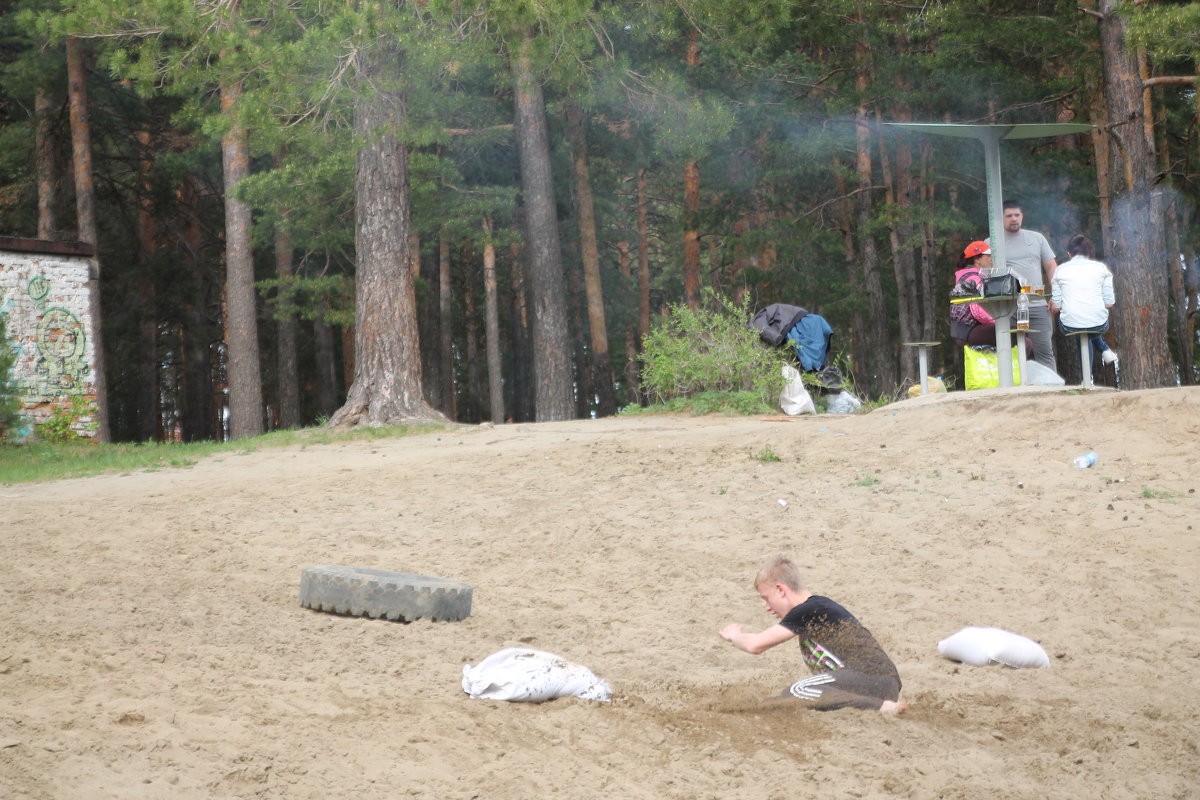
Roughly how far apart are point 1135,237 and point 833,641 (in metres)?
8.65

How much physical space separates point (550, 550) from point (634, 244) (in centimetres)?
3053

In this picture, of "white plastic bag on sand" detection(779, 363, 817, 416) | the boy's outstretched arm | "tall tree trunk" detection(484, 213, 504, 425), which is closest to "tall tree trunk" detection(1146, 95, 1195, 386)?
"white plastic bag on sand" detection(779, 363, 817, 416)

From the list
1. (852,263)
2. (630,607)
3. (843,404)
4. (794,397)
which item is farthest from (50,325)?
(852,263)

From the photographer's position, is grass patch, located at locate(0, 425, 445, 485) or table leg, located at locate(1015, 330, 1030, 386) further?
grass patch, located at locate(0, 425, 445, 485)

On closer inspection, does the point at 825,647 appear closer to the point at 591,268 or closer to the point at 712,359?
the point at 712,359

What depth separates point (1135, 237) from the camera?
38.9 feet

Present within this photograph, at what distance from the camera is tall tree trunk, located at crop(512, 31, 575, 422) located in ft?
62.4

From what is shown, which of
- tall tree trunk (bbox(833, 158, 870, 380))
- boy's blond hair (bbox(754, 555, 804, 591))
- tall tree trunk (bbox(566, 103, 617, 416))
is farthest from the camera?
tall tree trunk (bbox(833, 158, 870, 380))

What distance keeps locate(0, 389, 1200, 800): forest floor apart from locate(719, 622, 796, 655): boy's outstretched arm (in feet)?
0.89

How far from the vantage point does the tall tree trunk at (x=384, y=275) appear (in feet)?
45.4

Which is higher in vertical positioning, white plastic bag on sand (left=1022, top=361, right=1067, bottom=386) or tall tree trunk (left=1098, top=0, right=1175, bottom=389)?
tall tree trunk (left=1098, top=0, right=1175, bottom=389)

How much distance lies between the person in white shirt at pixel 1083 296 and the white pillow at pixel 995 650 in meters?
5.88

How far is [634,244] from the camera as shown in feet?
124

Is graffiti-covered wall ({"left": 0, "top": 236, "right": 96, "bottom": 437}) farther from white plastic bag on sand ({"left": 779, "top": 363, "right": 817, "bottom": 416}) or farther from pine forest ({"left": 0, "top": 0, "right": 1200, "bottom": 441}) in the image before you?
white plastic bag on sand ({"left": 779, "top": 363, "right": 817, "bottom": 416})
